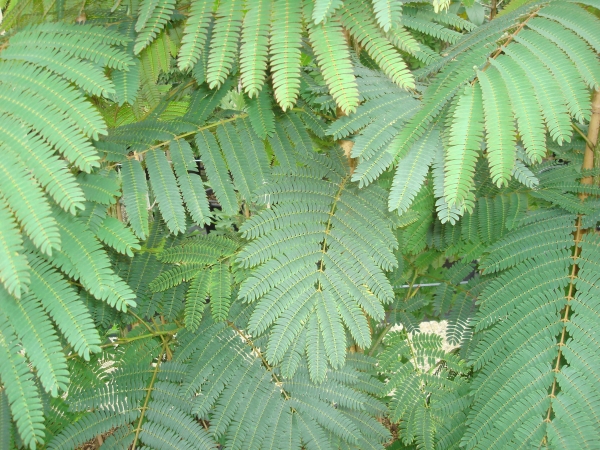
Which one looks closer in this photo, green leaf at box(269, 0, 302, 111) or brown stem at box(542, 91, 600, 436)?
green leaf at box(269, 0, 302, 111)

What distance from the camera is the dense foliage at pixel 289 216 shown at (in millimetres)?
929

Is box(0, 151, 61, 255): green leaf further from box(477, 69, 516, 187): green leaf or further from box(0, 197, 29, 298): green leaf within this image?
box(477, 69, 516, 187): green leaf

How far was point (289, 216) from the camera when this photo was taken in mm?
1233

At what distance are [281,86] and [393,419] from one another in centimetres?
118

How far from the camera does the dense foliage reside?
929 millimetres

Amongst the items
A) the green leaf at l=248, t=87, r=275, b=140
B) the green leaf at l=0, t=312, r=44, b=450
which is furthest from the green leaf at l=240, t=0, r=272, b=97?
the green leaf at l=0, t=312, r=44, b=450

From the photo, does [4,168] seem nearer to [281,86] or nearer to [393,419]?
[281,86]

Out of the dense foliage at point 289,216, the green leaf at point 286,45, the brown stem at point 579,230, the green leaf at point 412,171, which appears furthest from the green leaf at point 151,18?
the brown stem at point 579,230

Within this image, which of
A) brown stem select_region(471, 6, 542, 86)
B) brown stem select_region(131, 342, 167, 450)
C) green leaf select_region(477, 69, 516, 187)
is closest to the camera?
green leaf select_region(477, 69, 516, 187)

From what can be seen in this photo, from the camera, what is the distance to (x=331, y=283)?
116 centimetres

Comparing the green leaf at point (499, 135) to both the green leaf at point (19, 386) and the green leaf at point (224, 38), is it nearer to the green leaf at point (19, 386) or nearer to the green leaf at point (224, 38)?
the green leaf at point (224, 38)

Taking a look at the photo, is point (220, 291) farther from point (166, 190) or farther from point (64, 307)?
point (64, 307)

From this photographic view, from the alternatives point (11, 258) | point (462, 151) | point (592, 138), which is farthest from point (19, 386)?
point (592, 138)

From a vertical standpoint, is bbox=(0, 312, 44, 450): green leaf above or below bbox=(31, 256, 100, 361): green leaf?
below
